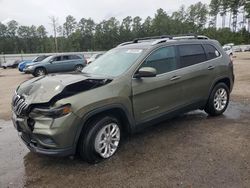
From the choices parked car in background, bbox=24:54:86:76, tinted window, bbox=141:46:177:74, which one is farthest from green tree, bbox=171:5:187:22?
tinted window, bbox=141:46:177:74

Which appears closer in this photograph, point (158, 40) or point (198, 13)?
point (158, 40)

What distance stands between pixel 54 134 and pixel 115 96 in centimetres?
105

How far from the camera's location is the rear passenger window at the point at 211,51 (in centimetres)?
596

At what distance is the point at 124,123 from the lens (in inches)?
177

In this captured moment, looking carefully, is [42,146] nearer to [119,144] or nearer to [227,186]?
[119,144]

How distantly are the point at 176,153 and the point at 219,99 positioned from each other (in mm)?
2416

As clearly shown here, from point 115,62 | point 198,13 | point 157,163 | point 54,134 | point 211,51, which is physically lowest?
point 157,163

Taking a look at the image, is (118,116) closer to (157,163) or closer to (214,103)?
(157,163)

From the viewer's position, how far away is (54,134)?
142 inches

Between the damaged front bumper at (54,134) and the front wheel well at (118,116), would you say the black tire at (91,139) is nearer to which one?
the front wheel well at (118,116)

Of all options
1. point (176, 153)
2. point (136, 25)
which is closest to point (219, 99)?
point (176, 153)

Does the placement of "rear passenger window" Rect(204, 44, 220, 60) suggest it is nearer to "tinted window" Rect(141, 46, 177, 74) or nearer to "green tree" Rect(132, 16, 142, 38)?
"tinted window" Rect(141, 46, 177, 74)

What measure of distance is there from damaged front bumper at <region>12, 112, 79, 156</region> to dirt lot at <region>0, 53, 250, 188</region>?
1.26 ft

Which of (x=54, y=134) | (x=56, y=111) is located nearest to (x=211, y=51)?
(x=56, y=111)
